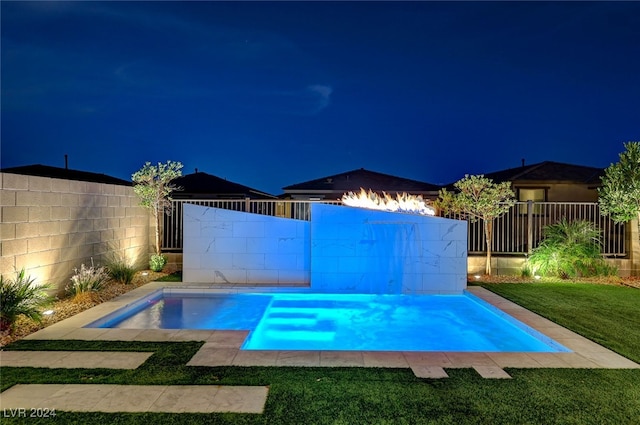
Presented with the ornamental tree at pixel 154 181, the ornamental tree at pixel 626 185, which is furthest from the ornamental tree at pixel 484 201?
the ornamental tree at pixel 154 181

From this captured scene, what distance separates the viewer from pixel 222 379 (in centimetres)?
336

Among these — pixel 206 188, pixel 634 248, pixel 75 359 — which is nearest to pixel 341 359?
pixel 75 359

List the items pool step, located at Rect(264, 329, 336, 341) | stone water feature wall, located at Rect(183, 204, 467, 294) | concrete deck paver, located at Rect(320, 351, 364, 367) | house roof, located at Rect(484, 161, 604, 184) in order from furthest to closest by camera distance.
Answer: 1. house roof, located at Rect(484, 161, 604, 184)
2. stone water feature wall, located at Rect(183, 204, 467, 294)
3. pool step, located at Rect(264, 329, 336, 341)
4. concrete deck paver, located at Rect(320, 351, 364, 367)

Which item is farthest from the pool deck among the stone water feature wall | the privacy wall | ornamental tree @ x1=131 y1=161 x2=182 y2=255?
ornamental tree @ x1=131 y1=161 x2=182 y2=255

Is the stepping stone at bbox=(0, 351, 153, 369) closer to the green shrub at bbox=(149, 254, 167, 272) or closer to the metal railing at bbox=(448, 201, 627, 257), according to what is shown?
the green shrub at bbox=(149, 254, 167, 272)

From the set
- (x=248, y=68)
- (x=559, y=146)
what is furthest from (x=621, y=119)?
(x=248, y=68)

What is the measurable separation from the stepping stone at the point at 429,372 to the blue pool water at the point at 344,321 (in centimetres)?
171

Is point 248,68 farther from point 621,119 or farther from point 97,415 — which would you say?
point 621,119

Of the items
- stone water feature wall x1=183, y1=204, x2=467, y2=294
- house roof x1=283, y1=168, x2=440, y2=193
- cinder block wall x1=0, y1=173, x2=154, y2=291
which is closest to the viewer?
cinder block wall x1=0, y1=173, x2=154, y2=291

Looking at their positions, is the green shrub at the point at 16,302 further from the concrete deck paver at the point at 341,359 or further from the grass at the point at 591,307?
the grass at the point at 591,307

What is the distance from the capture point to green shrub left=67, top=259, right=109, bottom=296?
6.36 metres

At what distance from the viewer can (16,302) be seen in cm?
471

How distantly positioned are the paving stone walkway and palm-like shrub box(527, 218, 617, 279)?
8.28m

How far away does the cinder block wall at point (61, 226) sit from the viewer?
5.34 meters
